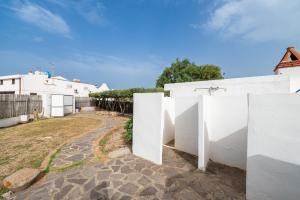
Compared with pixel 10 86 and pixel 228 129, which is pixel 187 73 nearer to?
pixel 228 129

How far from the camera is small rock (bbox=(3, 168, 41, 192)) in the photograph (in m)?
3.62

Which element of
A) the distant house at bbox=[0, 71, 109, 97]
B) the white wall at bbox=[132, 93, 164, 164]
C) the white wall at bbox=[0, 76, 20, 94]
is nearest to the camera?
the white wall at bbox=[132, 93, 164, 164]

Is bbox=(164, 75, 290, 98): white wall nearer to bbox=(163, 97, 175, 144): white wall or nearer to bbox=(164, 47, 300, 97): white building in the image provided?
bbox=(164, 47, 300, 97): white building

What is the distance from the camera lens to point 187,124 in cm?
598

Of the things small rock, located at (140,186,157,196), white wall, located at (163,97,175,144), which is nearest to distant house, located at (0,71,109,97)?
white wall, located at (163,97,175,144)

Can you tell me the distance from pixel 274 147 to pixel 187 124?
10.4 feet

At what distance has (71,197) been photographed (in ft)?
11.0

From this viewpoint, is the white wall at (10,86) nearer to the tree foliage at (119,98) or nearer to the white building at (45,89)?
the white building at (45,89)

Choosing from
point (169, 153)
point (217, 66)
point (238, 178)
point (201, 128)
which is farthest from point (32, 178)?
point (217, 66)

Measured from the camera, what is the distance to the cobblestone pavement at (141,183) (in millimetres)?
3441

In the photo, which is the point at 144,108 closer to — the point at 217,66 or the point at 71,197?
the point at 71,197

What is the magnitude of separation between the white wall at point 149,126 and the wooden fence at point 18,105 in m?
11.6

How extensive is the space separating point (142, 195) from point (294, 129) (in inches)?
131

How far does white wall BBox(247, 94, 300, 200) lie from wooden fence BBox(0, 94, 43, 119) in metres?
15.1
